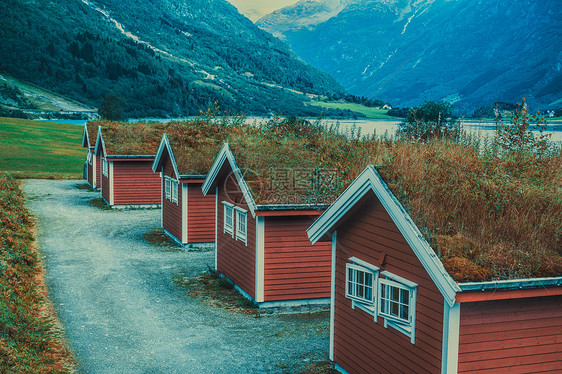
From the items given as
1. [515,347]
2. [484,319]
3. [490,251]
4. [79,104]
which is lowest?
[515,347]

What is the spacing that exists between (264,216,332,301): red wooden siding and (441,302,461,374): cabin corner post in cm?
744

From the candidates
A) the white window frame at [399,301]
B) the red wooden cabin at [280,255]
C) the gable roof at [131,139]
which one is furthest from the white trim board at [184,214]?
the white window frame at [399,301]

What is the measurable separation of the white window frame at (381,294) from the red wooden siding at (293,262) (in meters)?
4.81

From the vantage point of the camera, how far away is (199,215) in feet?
73.7

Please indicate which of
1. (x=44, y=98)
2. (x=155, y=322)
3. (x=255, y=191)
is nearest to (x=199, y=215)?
(x=255, y=191)

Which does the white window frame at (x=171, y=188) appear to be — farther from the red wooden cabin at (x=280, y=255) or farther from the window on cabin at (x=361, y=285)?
the window on cabin at (x=361, y=285)

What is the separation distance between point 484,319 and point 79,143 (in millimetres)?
93915

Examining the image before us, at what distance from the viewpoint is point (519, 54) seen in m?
184

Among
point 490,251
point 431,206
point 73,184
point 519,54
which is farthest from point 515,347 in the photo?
point 519,54

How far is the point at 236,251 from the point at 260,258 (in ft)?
6.84

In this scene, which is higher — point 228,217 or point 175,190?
point 175,190

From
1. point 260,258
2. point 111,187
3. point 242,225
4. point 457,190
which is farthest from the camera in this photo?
point 111,187

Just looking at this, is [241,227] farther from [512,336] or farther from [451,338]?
[512,336]

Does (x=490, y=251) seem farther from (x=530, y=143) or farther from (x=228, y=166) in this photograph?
(x=228, y=166)
